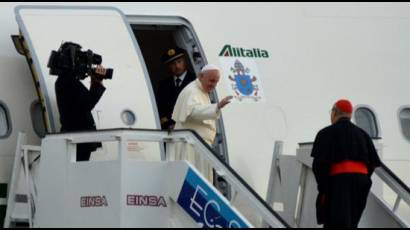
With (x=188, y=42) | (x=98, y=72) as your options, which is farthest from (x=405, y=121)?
(x=98, y=72)

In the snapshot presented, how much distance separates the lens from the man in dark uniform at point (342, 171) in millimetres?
8117

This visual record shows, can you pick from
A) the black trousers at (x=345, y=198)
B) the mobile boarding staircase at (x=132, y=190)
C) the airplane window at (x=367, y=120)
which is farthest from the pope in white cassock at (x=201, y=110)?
the airplane window at (x=367, y=120)

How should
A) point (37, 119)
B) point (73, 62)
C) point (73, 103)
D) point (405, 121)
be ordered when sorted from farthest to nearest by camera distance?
point (405, 121) → point (37, 119) → point (73, 62) → point (73, 103)

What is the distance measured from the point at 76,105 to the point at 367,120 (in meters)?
3.86

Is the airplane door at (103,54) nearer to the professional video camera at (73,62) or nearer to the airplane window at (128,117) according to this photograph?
the airplane window at (128,117)

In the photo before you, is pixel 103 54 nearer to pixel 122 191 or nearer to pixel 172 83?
pixel 172 83

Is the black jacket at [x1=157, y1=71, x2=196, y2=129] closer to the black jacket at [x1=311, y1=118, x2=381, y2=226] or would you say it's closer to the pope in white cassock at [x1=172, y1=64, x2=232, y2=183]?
the pope in white cassock at [x1=172, y1=64, x2=232, y2=183]

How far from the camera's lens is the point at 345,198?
810cm

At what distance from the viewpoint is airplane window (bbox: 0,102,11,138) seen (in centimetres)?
907

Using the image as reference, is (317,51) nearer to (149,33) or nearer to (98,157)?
(149,33)

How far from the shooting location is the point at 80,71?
900 cm

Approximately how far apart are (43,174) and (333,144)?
8.41ft

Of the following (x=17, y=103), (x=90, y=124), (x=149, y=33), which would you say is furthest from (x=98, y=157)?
(x=149, y=33)

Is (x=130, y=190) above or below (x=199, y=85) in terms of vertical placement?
below
